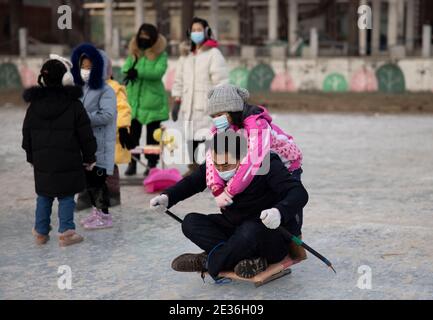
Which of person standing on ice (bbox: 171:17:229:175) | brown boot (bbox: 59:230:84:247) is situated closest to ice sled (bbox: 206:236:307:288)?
brown boot (bbox: 59:230:84:247)

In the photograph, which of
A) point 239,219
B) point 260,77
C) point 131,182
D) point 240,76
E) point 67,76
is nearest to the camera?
point 239,219

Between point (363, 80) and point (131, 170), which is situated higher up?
point (363, 80)

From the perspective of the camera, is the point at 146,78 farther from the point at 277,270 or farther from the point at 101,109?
the point at 277,270

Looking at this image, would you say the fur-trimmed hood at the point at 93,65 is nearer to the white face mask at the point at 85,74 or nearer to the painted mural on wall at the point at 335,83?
the white face mask at the point at 85,74

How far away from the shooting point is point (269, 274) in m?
4.25

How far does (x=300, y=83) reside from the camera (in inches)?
784

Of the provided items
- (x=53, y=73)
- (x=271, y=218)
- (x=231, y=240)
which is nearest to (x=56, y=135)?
(x=53, y=73)

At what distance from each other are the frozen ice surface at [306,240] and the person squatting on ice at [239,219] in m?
0.17

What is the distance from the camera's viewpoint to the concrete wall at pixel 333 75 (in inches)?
739

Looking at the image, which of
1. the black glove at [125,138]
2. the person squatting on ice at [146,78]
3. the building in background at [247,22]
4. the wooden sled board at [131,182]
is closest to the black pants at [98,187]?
the black glove at [125,138]

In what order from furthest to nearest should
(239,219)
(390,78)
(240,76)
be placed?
(240,76) < (390,78) < (239,219)

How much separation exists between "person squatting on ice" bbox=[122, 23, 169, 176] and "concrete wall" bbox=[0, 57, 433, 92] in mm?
12177

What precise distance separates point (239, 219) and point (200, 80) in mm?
3454

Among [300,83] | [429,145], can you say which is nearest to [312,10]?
[300,83]
